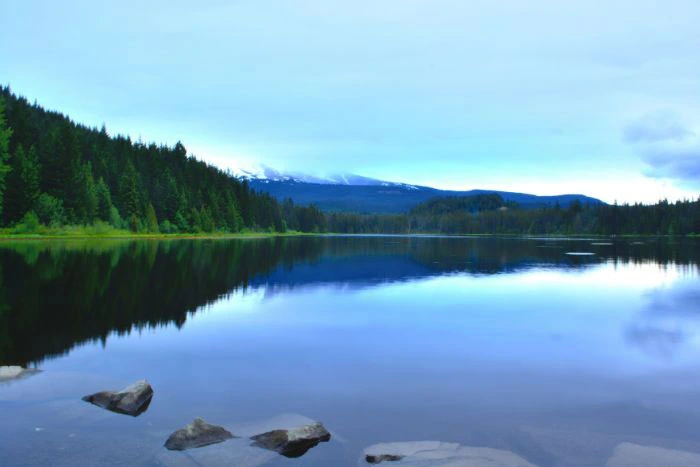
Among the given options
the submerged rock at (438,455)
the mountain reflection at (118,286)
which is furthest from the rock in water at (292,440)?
the mountain reflection at (118,286)

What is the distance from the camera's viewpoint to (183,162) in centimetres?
16662

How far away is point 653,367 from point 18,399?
17.0 meters

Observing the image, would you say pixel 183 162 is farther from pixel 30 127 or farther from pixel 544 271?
pixel 544 271

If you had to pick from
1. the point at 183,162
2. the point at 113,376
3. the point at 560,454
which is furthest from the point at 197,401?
the point at 183,162

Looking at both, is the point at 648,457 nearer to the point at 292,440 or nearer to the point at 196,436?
the point at 292,440

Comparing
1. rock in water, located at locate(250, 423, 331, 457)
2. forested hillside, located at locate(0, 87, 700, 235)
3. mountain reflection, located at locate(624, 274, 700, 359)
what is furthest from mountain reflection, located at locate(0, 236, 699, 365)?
forested hillside, located at locate(0, 87, 700, 235)

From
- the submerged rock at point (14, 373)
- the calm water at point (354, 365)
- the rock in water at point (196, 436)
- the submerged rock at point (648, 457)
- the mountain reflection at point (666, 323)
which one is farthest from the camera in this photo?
the mountain reflection at point (666, 323)

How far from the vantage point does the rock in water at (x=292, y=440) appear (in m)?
10.1

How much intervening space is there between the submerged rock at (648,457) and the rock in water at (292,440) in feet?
16.9

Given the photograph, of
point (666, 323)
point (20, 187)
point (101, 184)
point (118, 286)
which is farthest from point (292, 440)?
point (101, 184)

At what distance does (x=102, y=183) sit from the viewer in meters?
108

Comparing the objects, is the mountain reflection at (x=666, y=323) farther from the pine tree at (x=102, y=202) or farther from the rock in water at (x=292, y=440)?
the pine tree at (x=102, y=202)

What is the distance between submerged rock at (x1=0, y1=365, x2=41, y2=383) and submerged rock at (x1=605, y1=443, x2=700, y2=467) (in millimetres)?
13509

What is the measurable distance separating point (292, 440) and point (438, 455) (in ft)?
8.62
